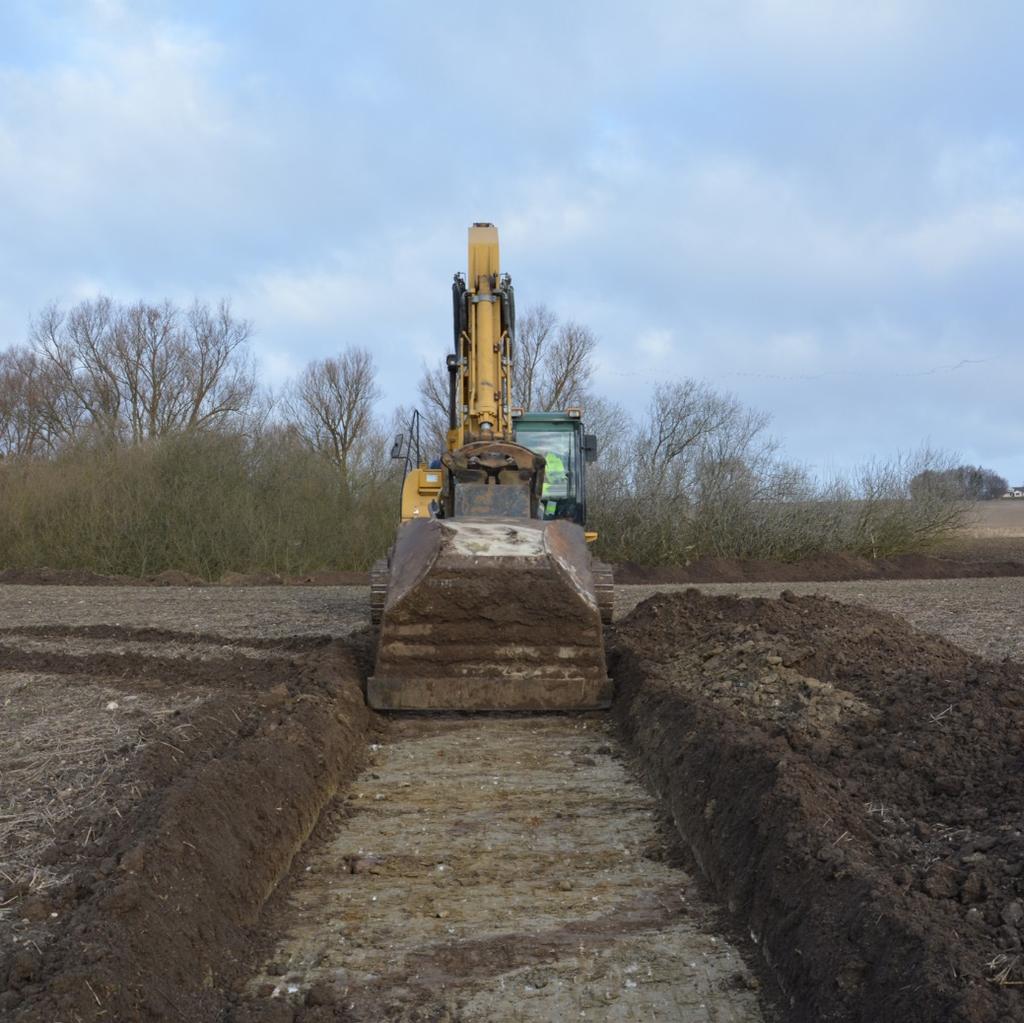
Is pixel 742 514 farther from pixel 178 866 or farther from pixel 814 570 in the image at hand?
pixel 178 866

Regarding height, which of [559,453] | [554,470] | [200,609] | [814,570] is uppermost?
[559,453]

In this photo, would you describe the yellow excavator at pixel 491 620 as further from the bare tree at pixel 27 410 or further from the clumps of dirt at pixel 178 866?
the bare tree at pixel 27 410

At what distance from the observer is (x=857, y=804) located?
518 cm

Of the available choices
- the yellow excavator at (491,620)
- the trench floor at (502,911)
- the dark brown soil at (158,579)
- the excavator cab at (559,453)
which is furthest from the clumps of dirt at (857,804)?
the dark brown soil at (158,579)

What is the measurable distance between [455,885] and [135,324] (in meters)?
35.4

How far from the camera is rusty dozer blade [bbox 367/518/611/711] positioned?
338 inches

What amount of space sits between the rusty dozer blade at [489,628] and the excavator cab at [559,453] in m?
3.82

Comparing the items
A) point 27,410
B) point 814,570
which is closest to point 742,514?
point 814,570

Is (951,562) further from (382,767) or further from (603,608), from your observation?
(382,767)

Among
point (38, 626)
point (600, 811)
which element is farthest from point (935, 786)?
point (38, 626)

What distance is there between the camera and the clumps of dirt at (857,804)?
3.55 metres

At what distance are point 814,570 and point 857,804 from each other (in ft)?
78.5

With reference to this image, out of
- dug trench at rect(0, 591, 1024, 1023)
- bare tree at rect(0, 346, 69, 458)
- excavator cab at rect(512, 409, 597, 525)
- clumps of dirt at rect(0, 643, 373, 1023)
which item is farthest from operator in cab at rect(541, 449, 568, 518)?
bare tree at rect(0, 346, 69, 458)

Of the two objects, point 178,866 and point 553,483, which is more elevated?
point 553,483
